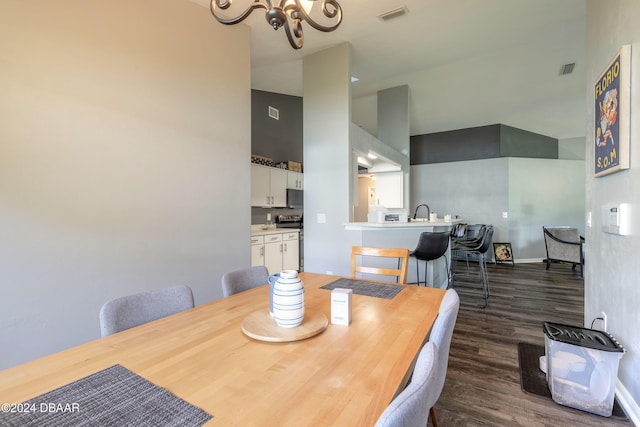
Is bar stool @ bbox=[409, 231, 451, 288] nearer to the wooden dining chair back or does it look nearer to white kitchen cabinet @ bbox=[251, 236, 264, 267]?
the wooden dining chair back

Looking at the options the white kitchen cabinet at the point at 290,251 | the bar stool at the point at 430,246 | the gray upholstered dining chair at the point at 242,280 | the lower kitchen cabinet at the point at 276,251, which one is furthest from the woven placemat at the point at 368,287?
the white kitchen cabinet at the point at 290,251

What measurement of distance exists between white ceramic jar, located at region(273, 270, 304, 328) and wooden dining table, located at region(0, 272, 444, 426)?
3.8 inches

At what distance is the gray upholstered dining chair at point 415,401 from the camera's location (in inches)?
20.6

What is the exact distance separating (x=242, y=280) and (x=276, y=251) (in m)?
3.09

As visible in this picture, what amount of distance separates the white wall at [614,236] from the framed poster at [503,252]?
443 centimetres

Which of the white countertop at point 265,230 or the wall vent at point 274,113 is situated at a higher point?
the wall vent at point 274,113

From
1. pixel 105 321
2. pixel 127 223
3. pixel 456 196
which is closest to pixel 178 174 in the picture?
Answer: pixel 127 223

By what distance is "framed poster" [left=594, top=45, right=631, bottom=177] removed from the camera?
5.33ft

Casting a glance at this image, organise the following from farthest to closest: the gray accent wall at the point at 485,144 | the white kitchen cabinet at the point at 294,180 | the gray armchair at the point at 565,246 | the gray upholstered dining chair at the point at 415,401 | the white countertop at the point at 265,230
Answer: the gray accent wall at the point at 485,144, the white kitchen cabinet at the point at 294,180, the gray armchair at the point at 565,246, the white countertop at the point at 265,230, the gray upholstered dining chair at the point at 415,401

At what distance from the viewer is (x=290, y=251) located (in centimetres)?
523

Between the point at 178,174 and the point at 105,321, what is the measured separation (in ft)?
5.23

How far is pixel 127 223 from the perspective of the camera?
221 centimetres

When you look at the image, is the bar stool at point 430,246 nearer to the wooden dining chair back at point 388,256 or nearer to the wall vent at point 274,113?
the wooden dining chair back at point 388,256

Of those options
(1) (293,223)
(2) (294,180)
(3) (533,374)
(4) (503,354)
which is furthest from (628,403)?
(2) (294,180)
